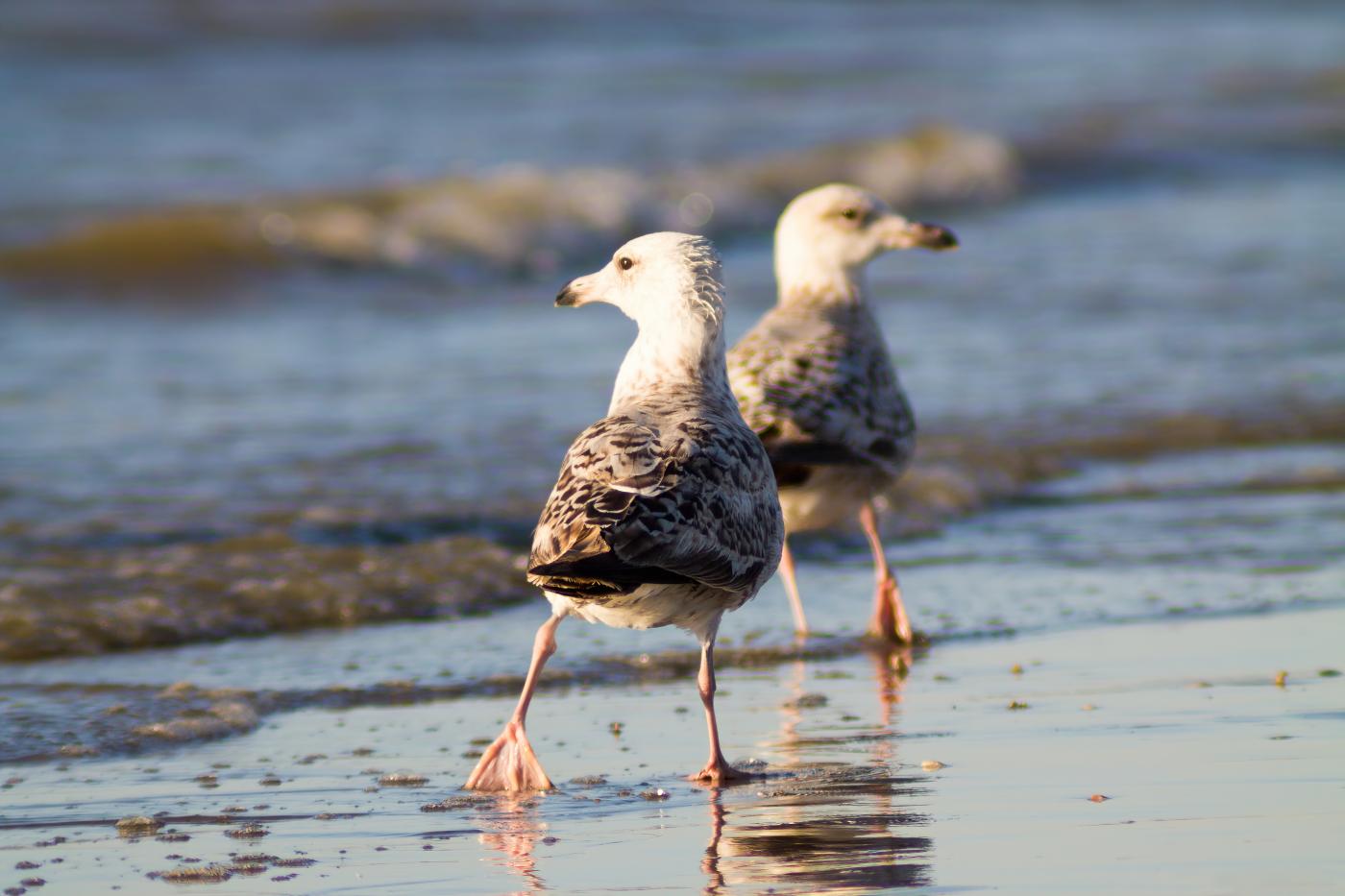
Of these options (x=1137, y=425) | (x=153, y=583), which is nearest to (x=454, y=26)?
(x=1137, y=425)

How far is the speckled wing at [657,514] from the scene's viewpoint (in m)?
4.15

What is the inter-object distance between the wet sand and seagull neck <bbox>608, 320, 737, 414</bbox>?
2.86ft

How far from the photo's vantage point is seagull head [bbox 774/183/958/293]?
23.1ft

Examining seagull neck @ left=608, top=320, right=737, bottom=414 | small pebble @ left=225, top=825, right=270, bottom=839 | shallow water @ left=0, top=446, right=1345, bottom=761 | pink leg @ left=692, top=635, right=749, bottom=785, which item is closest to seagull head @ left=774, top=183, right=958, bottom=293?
shallow water @ left=0, top=446, right=1345, bottom=761

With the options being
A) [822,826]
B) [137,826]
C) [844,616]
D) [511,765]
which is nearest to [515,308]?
[844,616]

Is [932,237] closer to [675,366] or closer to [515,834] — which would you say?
[675,366]

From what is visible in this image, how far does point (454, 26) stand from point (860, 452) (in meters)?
20.0

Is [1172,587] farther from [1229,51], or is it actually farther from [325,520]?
[1229,51]

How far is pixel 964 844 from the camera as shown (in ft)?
13.2

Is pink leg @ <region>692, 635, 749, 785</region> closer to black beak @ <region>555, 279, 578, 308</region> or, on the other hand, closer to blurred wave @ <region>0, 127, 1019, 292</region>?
black beak @ <region>555, 279, 578, 308</region>

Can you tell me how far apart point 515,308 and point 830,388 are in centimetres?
671

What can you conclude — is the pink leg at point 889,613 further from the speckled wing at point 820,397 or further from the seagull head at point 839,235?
the seagull head at point 839,235

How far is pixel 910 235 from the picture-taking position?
7109mm

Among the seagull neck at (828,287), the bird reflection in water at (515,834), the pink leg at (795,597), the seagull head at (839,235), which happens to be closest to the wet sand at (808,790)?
the bird reflection in water at (515,834)
